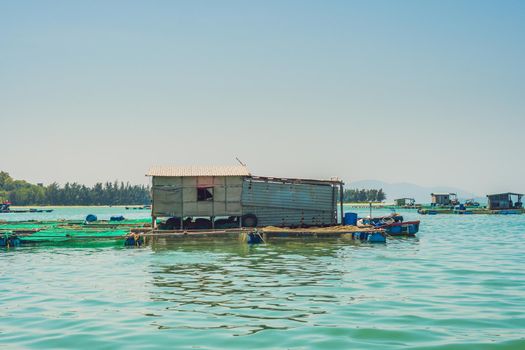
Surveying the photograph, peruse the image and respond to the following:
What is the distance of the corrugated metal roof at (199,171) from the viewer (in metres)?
36.8

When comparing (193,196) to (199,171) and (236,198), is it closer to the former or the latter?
(199,171)

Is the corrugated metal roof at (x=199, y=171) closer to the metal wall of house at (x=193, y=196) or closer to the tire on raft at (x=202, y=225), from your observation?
the metal wall of house at (x=193, y=196)

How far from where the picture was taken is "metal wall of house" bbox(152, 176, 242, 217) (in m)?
37.2

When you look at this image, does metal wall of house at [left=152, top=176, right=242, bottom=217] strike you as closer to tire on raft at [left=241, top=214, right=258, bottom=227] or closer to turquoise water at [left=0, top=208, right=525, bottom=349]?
tire on raft at [left=241, top=214, right=258, bottom=227]

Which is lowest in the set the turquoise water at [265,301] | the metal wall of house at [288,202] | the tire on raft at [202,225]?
the turquoise water at [265,301]

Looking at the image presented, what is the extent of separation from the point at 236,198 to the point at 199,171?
332 cm

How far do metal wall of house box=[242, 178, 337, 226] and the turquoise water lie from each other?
10.2 metres

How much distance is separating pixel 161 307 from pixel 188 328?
2598 mm

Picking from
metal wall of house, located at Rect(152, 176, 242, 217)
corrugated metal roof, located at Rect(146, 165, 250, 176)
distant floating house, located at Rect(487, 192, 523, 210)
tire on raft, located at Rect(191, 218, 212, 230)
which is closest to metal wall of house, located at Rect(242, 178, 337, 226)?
metal wall of house, located at Rect(152, 176, 242, 217)

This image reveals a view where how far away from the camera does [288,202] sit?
1508 inches

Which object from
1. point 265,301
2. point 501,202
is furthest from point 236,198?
point 501,202

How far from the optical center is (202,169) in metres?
38.0

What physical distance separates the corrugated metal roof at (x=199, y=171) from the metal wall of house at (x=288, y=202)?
109 centimetres

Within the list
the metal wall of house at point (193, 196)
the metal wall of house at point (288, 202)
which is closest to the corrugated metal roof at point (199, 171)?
the metal wall of house at point (193, 196)
